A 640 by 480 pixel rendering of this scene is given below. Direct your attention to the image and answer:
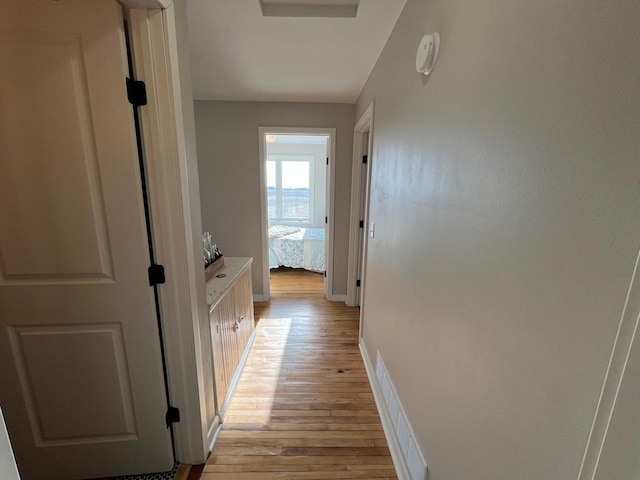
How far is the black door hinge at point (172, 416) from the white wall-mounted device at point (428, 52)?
1.93 m

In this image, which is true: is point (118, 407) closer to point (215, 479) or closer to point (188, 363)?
point (188, 363)

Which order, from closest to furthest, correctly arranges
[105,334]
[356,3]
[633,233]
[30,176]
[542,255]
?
1. [633,233]
2. [542,255]
3. [30,176]
4. [105,334]
5. [356,3]

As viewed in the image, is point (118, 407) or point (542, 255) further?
point (118, 407)

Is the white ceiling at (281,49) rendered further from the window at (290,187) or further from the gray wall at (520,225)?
the window at (290,187)

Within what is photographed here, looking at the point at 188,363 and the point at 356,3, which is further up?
the point at 356,3

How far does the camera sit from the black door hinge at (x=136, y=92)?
1.00 metres

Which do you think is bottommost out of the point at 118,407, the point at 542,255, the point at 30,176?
the point at 118,407

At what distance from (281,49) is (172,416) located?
7.74 ft

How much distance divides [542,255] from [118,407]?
174 cm

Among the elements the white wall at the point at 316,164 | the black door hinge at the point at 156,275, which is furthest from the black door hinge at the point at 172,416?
the white wall at the point at 316,164

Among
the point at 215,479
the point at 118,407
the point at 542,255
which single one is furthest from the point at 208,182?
the point at 542,255

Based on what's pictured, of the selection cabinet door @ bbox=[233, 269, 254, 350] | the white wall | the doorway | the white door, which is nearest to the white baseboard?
the doorway

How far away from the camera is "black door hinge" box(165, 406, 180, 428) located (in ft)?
4.27

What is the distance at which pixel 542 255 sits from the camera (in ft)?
1.86
